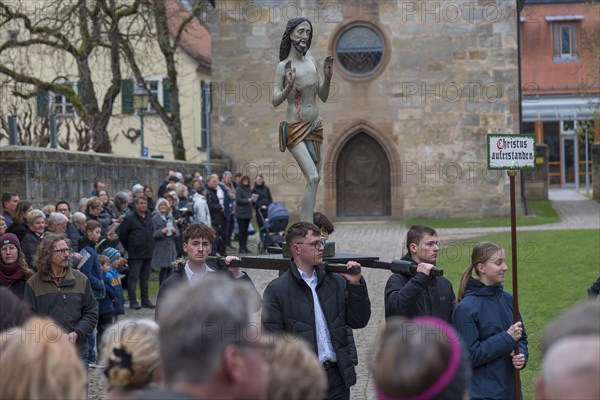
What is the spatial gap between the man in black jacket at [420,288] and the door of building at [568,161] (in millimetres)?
47272

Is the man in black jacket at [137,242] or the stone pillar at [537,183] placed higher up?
the stone pillar at [537,183]

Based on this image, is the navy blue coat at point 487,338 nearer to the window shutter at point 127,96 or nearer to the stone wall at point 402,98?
the stone wall at point 402,98

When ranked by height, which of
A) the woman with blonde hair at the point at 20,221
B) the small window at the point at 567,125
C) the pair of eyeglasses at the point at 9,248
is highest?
the small window at the point at 567,125

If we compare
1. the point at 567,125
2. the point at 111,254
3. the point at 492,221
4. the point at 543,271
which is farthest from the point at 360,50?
the point at 567,125

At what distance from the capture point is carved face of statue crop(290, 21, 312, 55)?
10461 mm

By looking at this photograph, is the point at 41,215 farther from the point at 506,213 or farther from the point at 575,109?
the point at 575,109

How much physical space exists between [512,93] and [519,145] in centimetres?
2243

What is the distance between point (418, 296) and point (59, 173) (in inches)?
496

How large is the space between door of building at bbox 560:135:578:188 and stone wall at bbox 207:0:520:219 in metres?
23.7

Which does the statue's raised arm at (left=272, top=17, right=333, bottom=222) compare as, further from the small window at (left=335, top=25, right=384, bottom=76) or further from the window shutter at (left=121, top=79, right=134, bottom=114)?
the window shutter at (left=121, top=79, right=134, bottom=114)

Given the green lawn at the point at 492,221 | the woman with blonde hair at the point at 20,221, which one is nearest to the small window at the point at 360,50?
the green lawn at the point at 492,221

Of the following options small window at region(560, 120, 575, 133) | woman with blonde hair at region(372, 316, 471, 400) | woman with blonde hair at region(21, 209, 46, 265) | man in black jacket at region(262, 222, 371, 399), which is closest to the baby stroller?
woman with blonde hair at region(21, 209, 46, 265)

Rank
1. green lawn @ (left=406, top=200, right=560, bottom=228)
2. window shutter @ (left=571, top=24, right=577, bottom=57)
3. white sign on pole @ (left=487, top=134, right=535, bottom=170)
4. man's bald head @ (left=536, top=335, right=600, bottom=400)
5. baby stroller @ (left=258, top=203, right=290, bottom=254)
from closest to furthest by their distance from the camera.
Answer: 1. man's bald head @ (left=536, top=335, right=600, bottom=400)
2. white sign on pole @ (left=487, top=134, right=535, bottom=170)
3. baby stroller @ (left=258, top=203, right=290, bottom=254)
4. green lawn @ (left=406, top=200, right=560, bottom=228)
5. window shutter @ (left=571, top=24, right=577, bottom=57)

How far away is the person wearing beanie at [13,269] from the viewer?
10039mm
